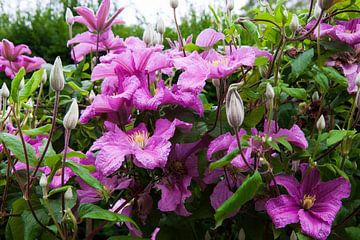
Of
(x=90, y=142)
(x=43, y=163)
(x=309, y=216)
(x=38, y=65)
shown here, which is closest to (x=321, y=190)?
(x=309, y=216)

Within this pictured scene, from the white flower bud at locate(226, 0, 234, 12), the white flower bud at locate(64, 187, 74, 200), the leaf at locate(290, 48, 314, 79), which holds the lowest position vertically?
the white flower bud at locate(64, 187, 74, 200)

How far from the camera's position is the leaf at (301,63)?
81 cm

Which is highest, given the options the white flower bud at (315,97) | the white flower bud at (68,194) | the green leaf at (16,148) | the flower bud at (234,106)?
the flower bud at (234,106)

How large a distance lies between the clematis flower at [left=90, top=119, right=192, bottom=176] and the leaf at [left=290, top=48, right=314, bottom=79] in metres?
0.20

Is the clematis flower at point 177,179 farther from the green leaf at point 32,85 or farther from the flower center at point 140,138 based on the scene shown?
the green leaf at point 32,85

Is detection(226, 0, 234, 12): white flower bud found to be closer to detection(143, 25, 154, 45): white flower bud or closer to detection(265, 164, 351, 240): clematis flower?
detection(143, 25, 154, 45): white flower bud

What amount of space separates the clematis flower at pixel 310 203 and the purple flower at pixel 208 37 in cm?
30

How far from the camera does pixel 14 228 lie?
863 millimetres

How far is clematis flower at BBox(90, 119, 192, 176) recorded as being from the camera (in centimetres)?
74

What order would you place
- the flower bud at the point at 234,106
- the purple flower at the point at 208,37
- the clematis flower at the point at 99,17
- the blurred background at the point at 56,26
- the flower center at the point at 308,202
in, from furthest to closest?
the blurred background at the point at 56,26, the clematis flower at the point at 99,17, the purple flower at the point at 208,37, the flower center at the point at 308,202, the flower bud at the point at 234,106

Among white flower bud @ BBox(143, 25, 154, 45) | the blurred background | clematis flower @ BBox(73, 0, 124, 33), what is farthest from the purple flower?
the blurred background

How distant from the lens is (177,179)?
0.87m

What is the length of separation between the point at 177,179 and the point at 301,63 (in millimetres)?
290

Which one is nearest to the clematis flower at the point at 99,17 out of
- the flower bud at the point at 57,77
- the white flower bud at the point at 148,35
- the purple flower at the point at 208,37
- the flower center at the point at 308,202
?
Answer: the white flower bud at the point at 148,35
